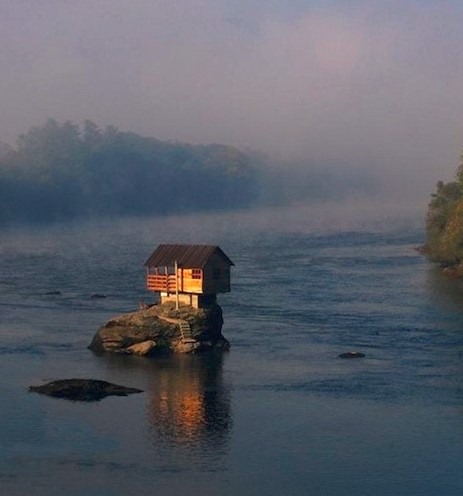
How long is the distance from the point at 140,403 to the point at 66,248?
101818 millimetres

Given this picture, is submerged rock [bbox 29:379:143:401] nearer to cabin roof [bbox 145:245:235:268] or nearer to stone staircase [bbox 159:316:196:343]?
stone staircase [bbox 159:316:196:343]

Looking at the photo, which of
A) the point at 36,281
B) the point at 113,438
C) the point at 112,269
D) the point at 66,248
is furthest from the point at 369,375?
the point at 66,248

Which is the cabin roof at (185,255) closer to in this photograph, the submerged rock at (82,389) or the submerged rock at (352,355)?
the submerged rock at (352,355)

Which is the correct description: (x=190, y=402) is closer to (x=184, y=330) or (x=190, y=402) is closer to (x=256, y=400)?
(x=256, y=400)

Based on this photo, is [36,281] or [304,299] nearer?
[304,299]

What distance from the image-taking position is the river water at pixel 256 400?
46250mm

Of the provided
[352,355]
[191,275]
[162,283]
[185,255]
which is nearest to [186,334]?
[191,275]

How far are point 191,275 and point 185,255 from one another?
1.62m

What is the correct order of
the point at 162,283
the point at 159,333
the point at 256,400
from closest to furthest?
the point at 256,400
the point at 159,333
the point at 162,283

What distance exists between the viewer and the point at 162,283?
74.7 metres

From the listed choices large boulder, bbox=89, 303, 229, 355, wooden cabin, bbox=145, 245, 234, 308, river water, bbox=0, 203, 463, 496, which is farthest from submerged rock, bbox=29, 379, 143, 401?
wooden cabin, bbox=145, 245, 234, 308

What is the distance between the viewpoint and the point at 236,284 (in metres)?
107

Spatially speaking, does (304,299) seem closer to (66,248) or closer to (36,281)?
(36,281)

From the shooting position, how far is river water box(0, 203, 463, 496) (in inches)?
1821
